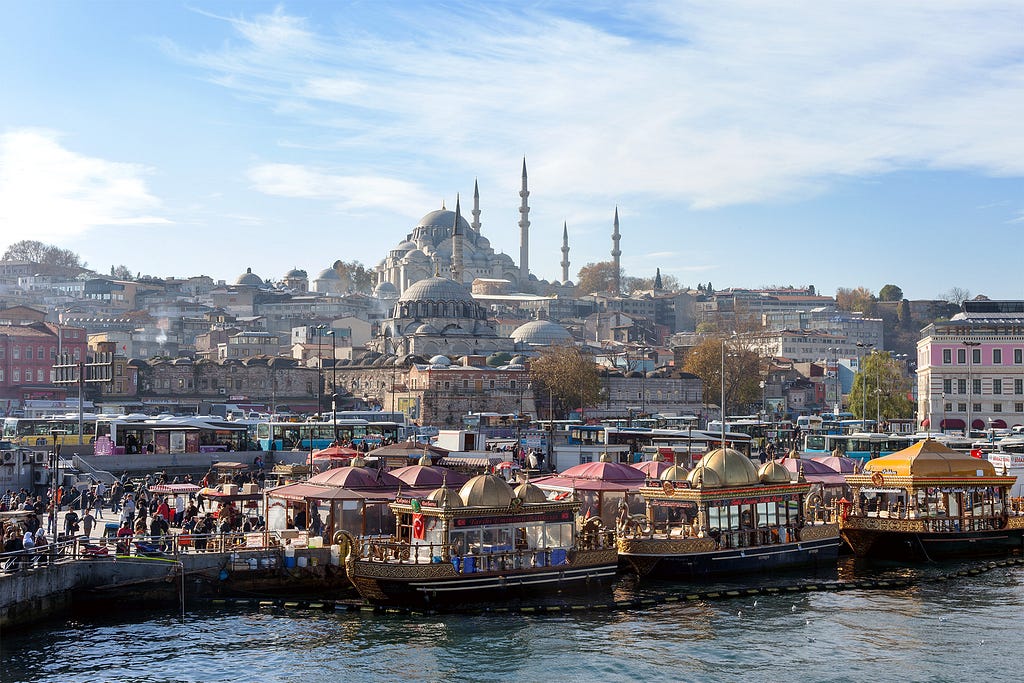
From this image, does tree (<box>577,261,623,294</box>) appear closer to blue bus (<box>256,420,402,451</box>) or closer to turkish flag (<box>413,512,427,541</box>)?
blue bus (<box>256,420,402,451</box>)

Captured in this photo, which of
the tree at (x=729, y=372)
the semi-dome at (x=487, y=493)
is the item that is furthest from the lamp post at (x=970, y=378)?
the semi-dome at (x=487, y=493)

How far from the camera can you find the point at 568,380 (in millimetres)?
82375

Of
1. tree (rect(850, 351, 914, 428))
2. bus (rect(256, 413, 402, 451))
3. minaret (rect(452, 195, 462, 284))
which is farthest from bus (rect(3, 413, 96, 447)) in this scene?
minaret (rect(452, 195, 462, 284))

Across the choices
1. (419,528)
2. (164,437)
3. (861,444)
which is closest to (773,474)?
(419,528)

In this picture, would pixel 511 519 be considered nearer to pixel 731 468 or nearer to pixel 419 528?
pixel 419 528

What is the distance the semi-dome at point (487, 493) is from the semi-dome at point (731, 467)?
454 centimetres

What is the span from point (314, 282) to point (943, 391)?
118493 millimetres

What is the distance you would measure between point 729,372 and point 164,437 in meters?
50.9

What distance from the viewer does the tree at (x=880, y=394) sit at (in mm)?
70312

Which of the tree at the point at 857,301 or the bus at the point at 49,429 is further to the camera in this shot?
the tree at the point at 857,301

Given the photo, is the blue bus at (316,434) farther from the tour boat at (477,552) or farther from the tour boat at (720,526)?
the tour boat at (477,552)

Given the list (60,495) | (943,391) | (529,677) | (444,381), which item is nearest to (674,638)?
(529,677)

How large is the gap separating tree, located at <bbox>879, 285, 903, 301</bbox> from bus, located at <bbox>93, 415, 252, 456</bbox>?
124309mm

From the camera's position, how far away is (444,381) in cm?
8419
